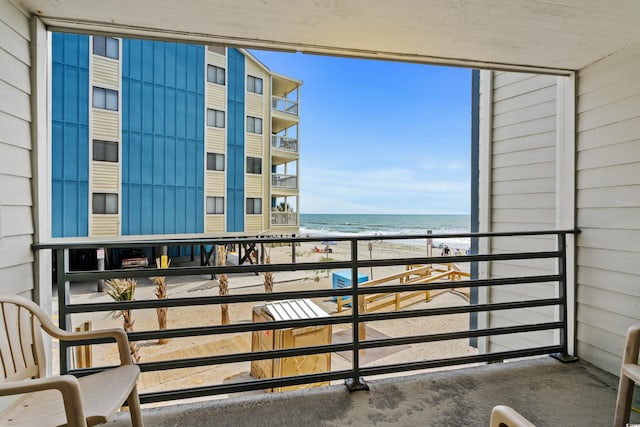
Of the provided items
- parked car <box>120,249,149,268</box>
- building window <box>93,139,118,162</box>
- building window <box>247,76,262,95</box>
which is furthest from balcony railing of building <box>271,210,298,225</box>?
building window <box>93,139,118,162</box>

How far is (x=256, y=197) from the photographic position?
11469 millimetres

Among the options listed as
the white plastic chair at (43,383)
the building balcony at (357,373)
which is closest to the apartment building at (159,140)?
the building balcony at (357,373)

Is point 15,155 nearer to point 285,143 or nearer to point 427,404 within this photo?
point 427,404

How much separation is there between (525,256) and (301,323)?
1.57 m

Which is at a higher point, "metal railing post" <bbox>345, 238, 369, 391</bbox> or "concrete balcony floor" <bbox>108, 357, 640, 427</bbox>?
"metal railing post" <bbox>345, 238, 369, 391</bbox>

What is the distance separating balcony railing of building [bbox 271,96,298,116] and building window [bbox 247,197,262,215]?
3.60 m

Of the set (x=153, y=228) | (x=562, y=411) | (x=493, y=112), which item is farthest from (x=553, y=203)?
(x=153, y=228)

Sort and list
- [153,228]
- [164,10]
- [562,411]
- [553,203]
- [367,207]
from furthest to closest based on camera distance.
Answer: [367,207], [153,228], [553,203], [562,411], [164,10]

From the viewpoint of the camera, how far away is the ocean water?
27.2 m

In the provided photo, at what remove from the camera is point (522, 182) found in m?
2.92

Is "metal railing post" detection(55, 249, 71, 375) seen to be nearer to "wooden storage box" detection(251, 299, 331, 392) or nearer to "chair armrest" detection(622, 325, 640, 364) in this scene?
"wooden storage box" detection(251, 299, 331, 392)

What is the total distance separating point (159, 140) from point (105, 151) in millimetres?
1422

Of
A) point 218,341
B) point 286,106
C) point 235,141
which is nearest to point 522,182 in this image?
point 218,341

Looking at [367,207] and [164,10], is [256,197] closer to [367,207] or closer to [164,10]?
[164,10]
